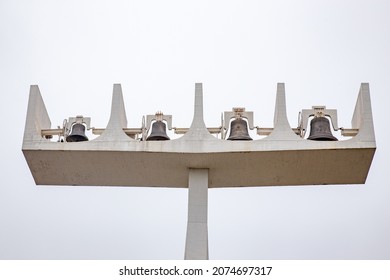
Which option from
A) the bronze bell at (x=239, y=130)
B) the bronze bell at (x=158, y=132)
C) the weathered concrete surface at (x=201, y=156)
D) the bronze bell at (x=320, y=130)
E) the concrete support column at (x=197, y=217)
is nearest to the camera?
the concrete support column at (x=197, y=217)

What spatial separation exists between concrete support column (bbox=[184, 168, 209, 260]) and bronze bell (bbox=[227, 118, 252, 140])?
0.91 meters

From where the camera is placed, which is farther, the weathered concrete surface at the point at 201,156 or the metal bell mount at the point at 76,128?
the metal bell mount at the point at 76,128

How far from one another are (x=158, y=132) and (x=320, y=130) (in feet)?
10.8

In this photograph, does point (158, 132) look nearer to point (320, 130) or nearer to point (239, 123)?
point (239, 123)

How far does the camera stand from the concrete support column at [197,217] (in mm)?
24734

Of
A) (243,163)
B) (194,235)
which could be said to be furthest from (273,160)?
(194,235)

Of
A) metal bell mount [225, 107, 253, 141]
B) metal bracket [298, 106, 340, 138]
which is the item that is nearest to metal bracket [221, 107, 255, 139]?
metal bell mount [225, 107, 253, 141]

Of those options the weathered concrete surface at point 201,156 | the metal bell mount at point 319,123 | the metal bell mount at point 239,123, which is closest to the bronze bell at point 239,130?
the metal bell mount at point 239,123

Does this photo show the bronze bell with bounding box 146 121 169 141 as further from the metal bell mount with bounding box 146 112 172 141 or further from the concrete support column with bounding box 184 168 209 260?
the concrete support column with bounding box 184 168 209 260

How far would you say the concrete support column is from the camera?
81.1ft

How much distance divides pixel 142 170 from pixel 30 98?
9.00 feet

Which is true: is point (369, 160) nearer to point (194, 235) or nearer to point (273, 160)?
point (273, 160)

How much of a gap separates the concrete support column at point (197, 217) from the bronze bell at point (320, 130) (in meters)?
2.29

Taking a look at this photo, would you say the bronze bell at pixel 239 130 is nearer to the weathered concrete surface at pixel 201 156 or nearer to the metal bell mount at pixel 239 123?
the metal bell mount at pixel 239 123
